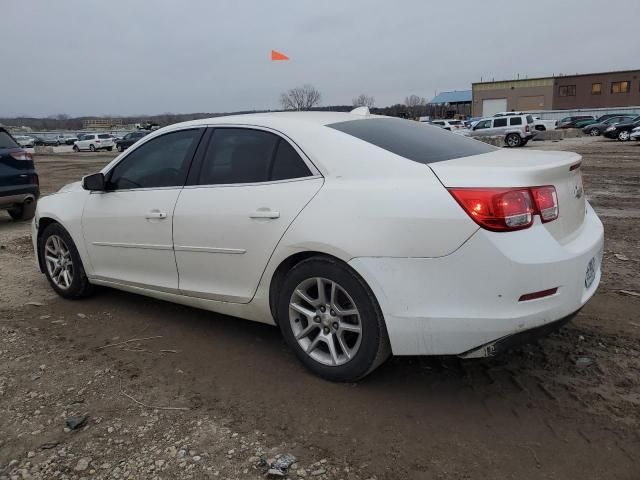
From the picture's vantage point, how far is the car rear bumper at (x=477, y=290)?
8.48 ft

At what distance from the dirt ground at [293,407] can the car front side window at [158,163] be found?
1131 millimetres

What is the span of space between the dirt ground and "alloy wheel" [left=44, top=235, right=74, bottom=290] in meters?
0.68

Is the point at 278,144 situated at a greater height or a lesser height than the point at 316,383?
greater

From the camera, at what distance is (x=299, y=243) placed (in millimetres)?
3076

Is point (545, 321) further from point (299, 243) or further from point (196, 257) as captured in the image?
point (196, 257)

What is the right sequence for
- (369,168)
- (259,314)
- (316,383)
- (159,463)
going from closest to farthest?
(159,463) < (369,168) < (316,383) < (259,314)

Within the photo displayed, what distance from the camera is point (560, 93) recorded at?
78.9 m

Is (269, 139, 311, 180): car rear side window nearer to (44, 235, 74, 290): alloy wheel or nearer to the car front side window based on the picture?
the car front side window

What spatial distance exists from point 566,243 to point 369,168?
1110 mm

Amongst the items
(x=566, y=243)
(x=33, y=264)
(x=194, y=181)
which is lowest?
(x=33, y=264)

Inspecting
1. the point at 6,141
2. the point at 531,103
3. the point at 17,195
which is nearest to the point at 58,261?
the point at 17,195

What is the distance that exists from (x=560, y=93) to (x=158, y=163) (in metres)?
85.7

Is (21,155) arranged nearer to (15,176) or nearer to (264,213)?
(15,176)

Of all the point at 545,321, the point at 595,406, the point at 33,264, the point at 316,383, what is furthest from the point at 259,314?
the point at 33,264
